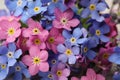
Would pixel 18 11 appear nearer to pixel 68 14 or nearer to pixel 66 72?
pixel 68 14

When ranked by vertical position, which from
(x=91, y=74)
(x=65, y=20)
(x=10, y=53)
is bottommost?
(x=91, y=74)

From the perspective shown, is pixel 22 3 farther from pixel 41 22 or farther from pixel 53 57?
pixel 53 57

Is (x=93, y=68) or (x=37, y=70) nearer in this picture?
(x=37, y=70)

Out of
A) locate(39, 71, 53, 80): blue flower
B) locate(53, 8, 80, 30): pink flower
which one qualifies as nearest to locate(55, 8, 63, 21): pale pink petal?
locate(53, 8, 80, 30): pink flower

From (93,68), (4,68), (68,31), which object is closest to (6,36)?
(4,68)

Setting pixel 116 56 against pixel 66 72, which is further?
pixel 66 72

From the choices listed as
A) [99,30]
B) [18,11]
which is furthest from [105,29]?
[18,11]

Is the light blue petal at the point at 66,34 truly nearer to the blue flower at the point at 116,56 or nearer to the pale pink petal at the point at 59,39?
the pale pink petal at the point at 59,39
